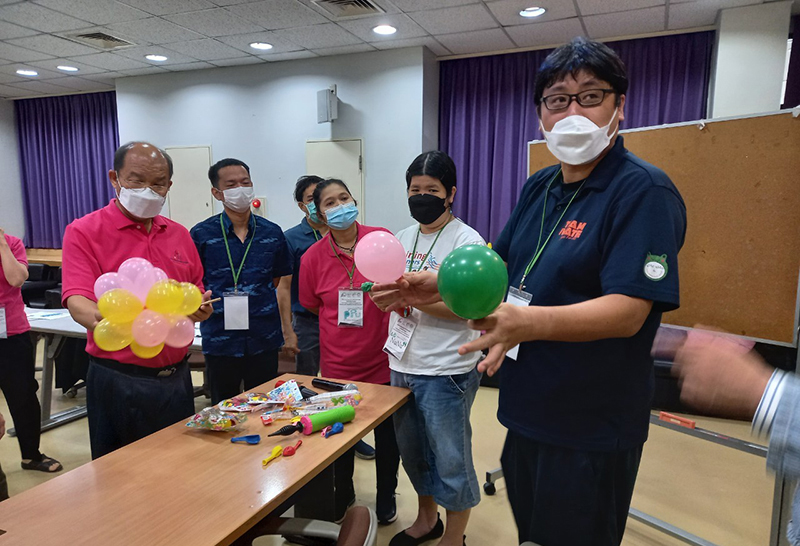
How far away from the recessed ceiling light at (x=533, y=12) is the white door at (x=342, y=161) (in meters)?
1.97

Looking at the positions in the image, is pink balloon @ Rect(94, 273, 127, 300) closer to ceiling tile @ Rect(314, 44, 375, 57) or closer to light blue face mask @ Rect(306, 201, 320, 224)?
light blue face mask @ Rect(306, 201, 320, 224)

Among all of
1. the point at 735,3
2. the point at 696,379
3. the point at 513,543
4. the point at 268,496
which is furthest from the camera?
the point at 735,3

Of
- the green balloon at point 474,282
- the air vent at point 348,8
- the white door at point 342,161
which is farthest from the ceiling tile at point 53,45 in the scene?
the green balloon at point 474,282

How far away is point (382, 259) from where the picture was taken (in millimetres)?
1373

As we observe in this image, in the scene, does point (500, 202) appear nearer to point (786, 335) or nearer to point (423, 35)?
point (423, 35)

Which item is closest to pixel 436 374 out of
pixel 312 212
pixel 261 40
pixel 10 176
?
pixel 312 212

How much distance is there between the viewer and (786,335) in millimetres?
2645

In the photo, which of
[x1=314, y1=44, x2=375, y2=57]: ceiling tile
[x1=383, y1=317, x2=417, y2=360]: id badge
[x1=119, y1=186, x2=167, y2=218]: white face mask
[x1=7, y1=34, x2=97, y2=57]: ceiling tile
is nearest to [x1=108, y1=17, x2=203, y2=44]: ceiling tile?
[x1=7, y1=34, x2=97, y2=57]: ceiling tile

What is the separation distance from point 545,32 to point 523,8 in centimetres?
65

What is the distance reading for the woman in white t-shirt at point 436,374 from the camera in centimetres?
177

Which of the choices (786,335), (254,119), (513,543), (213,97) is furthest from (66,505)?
(213,97)

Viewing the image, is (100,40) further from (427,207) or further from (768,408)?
(768,408)

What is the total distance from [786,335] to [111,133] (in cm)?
783

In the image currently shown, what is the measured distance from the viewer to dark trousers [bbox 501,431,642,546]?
1.03 m
